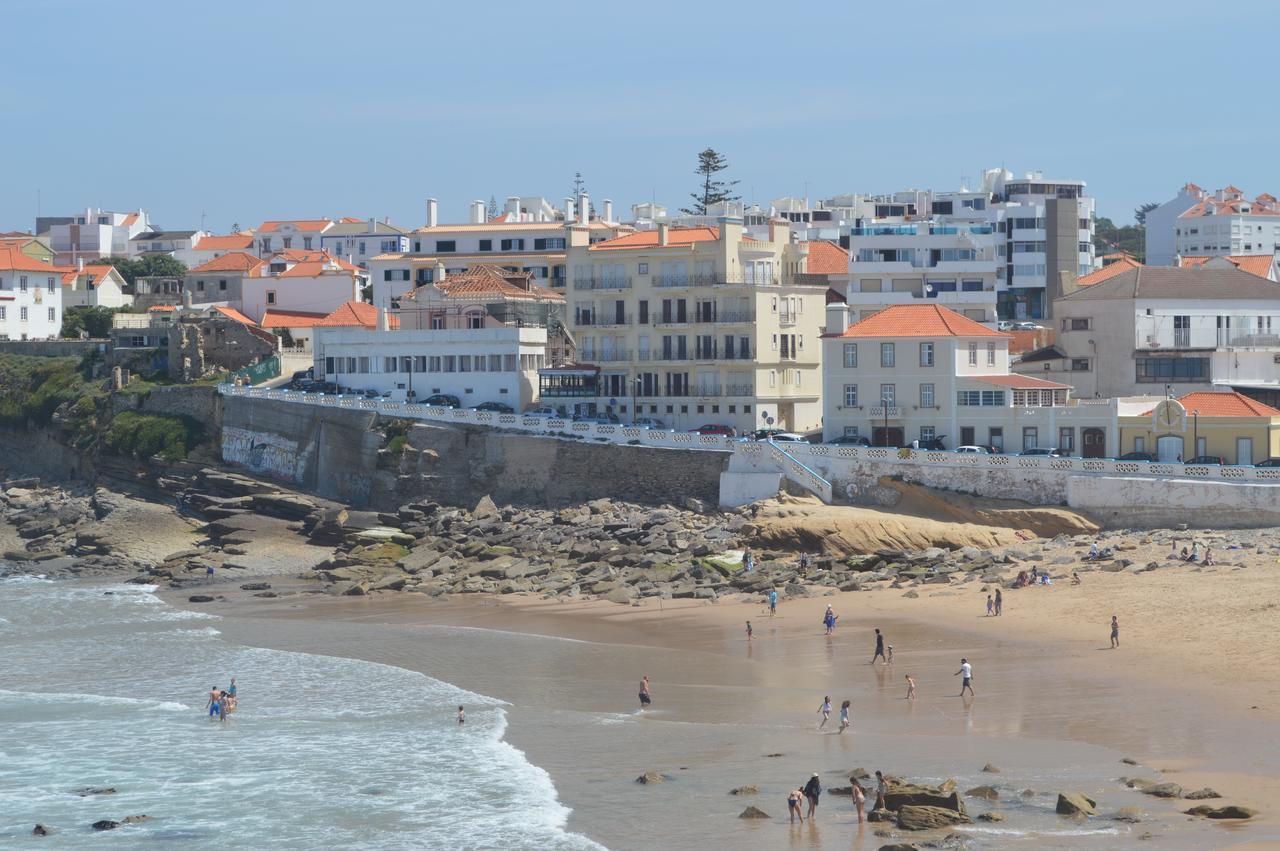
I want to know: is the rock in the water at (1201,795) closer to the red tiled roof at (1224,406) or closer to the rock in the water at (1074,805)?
the rock in the water at (1074,805)

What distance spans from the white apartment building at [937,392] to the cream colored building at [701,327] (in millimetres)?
4614

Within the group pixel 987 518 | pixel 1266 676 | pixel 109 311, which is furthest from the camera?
pixel 109 311

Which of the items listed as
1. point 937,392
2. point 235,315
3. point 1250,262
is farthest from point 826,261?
point 235,315

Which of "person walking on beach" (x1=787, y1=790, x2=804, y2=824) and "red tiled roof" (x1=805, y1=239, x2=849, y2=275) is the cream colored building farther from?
"person walking on beach" (x1=787, y1=790, x2=804, y2=824)

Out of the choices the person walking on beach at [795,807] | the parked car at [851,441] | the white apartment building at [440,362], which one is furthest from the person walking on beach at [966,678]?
the white apartment building at [440,362]

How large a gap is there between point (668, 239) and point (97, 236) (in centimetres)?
8248

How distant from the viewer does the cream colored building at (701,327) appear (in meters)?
66.9

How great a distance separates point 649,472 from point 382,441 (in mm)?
11519

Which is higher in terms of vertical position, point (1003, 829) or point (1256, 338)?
point (1256, 338)

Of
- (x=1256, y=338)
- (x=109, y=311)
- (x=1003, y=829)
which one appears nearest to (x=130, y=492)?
(x=109, y=311)

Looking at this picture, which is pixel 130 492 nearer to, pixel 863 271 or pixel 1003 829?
pixel 863 271

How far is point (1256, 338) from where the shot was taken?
67500 millimetres

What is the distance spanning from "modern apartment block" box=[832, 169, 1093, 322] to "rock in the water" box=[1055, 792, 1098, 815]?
156 feet

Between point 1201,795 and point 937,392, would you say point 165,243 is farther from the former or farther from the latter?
point 1201,795
